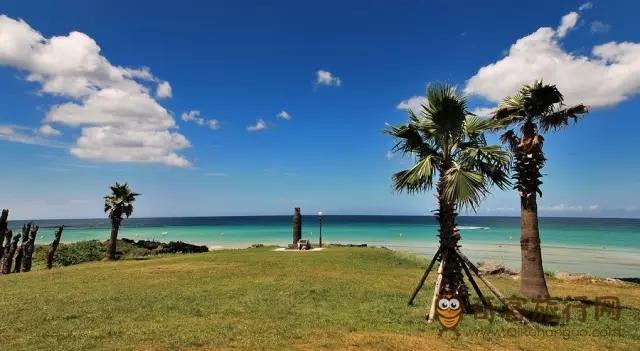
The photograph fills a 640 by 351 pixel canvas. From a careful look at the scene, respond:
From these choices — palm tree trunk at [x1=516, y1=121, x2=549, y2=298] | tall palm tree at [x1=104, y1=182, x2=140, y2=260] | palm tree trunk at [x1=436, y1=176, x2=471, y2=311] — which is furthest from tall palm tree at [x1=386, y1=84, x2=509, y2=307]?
tall palm tree at [x1=104, y1=182, x2=140, y2=260]

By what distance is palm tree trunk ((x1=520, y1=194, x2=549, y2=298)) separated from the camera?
17.3m

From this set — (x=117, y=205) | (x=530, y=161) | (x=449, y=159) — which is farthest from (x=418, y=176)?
(x=117, y=205)

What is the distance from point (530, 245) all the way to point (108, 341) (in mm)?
15879

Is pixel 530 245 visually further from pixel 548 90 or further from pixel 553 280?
pixel 553 280

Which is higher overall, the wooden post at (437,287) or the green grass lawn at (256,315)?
the wooden post at (437,287)

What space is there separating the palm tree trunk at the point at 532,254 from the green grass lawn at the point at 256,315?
295 cm

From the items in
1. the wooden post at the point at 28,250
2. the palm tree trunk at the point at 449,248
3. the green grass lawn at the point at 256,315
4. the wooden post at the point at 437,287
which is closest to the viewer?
the green grass lawn at the point at 256,315

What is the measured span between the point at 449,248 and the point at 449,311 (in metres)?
2.02

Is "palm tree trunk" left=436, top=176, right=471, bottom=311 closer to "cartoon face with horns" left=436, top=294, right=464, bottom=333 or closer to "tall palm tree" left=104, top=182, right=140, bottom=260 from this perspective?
"cartoon face with horns" left=436, top=294, right=464, bottom=333

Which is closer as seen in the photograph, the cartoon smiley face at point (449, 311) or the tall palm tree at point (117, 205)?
the cartoon smiley face at point (449, 311)

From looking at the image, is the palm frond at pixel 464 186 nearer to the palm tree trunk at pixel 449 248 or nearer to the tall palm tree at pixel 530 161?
the palm tree trunk at pixel 449 248

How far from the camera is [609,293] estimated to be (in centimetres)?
2109

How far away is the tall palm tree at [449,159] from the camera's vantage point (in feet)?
44.0

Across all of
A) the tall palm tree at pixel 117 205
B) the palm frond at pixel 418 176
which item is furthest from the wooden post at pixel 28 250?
the palm frond at pixel 418 176
